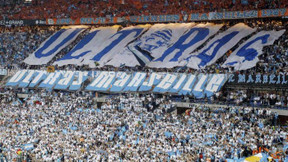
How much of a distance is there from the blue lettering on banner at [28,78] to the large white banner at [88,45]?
7.53ft

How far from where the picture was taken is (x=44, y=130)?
31609mm

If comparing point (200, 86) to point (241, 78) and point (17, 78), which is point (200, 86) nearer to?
point (241, 78)

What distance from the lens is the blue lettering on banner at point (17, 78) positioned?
4472 centimetres

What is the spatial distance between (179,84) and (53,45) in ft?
59.1

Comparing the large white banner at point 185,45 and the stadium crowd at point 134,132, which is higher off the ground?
the large white banner at point 185,45

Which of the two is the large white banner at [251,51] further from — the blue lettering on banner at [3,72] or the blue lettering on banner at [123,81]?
the blue lettering on banner at [3,72]

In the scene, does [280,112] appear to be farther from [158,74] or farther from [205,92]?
[158,74]

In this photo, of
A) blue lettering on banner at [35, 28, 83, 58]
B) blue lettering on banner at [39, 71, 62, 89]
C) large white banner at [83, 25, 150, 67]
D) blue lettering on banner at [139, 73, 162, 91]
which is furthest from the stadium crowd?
blue lettering on banner at [35, 28, 83, 58]

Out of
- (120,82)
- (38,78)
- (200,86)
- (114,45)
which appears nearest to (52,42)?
(38,78)

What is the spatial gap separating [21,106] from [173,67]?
12.7 m

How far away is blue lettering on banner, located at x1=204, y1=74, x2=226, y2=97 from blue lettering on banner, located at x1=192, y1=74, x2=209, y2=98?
384mm

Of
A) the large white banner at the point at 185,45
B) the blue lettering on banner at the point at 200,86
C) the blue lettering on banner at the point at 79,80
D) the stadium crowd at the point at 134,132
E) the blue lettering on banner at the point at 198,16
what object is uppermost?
the blue lettering on banner at the point at 198,16

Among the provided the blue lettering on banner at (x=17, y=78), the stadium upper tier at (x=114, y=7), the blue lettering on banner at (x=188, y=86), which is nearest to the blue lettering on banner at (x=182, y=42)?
the stadium upper tier at (x=114, y=7)

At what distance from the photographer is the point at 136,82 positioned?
38.5 m
